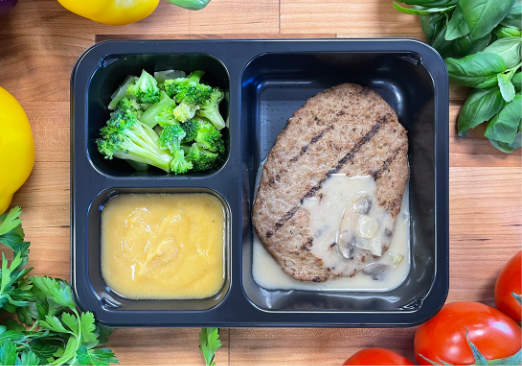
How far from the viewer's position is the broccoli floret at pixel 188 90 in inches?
69.3

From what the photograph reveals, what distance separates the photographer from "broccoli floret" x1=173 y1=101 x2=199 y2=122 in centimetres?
175

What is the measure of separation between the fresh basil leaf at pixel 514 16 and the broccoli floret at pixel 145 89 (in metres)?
1.22

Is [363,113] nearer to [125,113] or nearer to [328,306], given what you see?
[328,306]

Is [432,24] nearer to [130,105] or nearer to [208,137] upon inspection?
[208,137]

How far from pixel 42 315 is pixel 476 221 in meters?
1.59

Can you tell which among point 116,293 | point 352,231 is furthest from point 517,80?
point 116,293

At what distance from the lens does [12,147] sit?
1807 millimetres

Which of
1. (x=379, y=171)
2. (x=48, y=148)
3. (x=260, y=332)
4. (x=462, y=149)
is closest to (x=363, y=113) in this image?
(x=379, y=171)

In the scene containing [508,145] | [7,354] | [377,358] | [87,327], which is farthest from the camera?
[508,145]

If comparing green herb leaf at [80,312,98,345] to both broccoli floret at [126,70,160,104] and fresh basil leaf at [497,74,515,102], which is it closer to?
broccoli floret at [126,70,160,104]

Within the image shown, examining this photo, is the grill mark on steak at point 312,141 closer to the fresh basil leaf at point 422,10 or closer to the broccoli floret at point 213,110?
the broccoli floret at point 213,110

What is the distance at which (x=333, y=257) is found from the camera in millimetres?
1868

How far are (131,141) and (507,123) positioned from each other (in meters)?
1.28

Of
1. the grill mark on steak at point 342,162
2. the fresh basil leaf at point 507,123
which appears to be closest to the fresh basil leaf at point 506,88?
the fresh basil leaf at point 507,123
